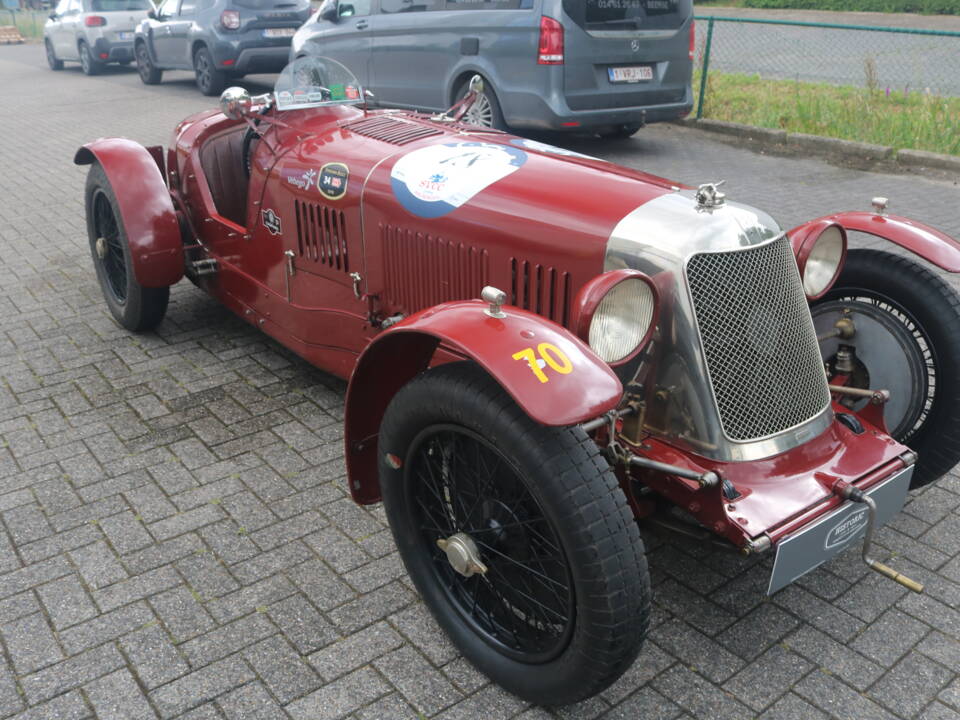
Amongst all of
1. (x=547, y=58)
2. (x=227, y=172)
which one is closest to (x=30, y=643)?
(x=227, y=172)

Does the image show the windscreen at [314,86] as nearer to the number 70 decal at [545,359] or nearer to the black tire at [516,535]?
the black tire at [516,535]

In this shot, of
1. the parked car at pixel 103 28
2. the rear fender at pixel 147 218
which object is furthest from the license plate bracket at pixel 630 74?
the parked car at pixel 103 28

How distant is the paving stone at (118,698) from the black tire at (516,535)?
2.65 feet

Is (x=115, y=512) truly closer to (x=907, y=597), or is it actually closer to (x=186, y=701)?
(x=186, y=701)

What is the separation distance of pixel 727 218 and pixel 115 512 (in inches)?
92.6

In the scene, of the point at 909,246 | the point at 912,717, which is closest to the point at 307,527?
the point at 912,717

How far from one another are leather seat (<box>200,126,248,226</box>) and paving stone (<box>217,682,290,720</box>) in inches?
106

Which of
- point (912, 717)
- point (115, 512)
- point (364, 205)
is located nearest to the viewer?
point (912, 717)

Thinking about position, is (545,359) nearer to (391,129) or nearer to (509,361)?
(509,361)

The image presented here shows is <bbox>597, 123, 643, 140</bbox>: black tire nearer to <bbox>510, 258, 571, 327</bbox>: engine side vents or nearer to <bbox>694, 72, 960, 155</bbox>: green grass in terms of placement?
<bbox>694, 72, 960, 155</bbox>: green grass

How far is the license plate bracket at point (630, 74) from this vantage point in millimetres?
7977

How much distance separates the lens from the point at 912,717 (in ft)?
7.45

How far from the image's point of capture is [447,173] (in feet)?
10.3

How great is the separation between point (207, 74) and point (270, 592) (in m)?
11.6
